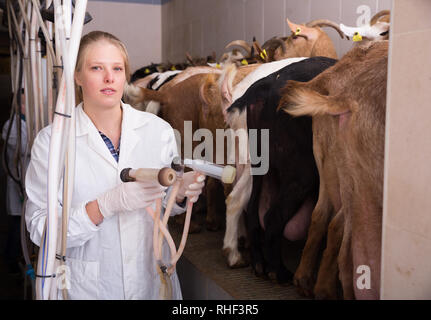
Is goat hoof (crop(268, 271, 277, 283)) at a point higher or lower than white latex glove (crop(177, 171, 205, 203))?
lower

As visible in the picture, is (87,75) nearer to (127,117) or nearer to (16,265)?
(127,117)

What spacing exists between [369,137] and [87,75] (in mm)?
885

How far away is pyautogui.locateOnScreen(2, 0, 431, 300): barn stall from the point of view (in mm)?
1054

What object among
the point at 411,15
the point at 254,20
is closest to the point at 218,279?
the point at 411,15

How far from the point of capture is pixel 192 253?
7.79 ft

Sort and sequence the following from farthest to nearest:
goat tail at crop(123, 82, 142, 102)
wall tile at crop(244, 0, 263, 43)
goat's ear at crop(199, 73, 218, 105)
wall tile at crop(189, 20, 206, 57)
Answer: wall tile at crop(189, 20, 206, 57) < wall tile at crop(244, 0, 263, 43) < goat tail at crop(123, 82, 142, 102) < goat's ear at crop(199, 73, 218, 105)

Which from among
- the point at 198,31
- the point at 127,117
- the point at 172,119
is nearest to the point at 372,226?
the point at 127,117

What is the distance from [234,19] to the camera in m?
4.82

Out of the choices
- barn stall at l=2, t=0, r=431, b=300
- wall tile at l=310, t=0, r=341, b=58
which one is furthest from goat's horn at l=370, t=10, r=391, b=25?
wall tile at l=310, t=0, r=341, b=58

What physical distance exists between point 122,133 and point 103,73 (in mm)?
217

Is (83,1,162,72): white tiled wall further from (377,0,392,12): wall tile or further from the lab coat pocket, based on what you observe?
the lab coat pocket

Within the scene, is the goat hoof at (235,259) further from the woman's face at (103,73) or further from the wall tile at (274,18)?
the wall tile at (274,18)

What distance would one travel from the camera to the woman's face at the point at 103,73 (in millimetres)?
1376

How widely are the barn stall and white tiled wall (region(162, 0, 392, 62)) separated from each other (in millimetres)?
30
